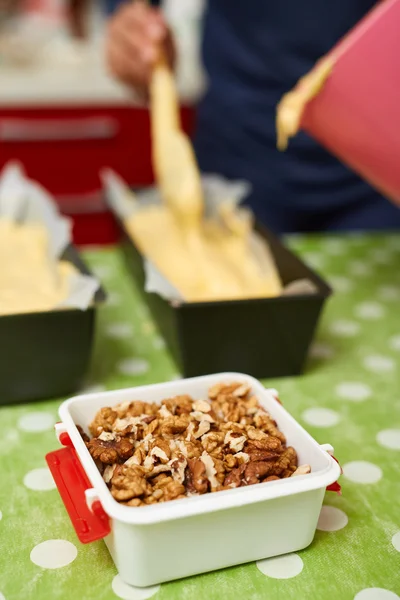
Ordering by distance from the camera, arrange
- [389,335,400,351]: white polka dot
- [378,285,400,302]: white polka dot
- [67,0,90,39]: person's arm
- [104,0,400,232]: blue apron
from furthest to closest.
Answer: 1. [67,0,90,39]: person's arm
2. [104,0,400,232]: blue apron
3. [378,285,400,302]: white polka dot
4. [389,335,400,351]: white polka dot

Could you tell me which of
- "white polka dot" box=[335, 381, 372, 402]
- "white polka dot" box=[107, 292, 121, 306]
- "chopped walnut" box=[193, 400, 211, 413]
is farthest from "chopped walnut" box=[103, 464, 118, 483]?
"white polka dot" box=[107, 292, 121, 306]

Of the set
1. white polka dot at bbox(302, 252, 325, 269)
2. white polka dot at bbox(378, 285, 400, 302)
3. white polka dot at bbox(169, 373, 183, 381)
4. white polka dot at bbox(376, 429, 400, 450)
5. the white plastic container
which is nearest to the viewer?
the white plastic container

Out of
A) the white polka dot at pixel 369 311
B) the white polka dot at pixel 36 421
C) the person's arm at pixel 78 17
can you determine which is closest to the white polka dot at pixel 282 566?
the white polka dot at pixel 36 421

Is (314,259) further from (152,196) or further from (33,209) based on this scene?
(33,209)

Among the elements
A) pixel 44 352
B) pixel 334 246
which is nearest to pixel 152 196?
pixel 334 246

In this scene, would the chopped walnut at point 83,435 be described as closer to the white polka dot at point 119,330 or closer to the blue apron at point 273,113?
the white polka dot at point 119,330

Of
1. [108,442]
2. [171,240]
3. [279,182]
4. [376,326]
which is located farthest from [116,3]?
[108,442]

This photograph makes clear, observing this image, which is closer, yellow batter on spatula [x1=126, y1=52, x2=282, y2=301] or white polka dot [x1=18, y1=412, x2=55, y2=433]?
white polka dot [x1=18, y1=412, x2=55, y2=433]

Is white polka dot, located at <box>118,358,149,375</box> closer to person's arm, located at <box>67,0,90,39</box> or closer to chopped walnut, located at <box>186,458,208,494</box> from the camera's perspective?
chopped walnut, located at <box>186,458,208,494</box>
